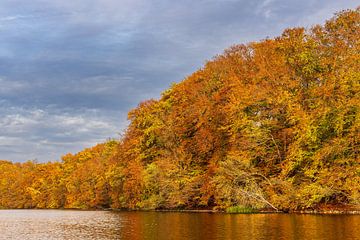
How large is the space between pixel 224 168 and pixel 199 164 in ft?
46.9

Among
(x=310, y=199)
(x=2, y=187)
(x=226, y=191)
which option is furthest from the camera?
(x=2, y=187)

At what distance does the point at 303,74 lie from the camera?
55812 millimetres

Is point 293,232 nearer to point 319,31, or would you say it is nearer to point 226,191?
point 226,191

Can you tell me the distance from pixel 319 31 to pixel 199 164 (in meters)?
26.1

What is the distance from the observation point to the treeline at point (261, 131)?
161ft

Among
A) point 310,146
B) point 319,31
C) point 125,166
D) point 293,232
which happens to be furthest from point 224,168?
point 125,166

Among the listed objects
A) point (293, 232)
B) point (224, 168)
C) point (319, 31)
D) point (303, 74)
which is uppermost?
point (319, 31)

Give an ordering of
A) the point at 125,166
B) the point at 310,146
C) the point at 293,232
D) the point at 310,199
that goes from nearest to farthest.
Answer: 1. the point at 293,232
2. the point at 310,199
3. the point at 310,146
4. the point at 125,166

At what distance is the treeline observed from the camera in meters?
49.0

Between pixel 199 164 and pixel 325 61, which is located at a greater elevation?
pixel 325 61

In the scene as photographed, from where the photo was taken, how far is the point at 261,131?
55375mm

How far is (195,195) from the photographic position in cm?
6619

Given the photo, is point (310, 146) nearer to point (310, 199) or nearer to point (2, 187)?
point (310, 199)

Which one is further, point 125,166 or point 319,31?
point 125,166
